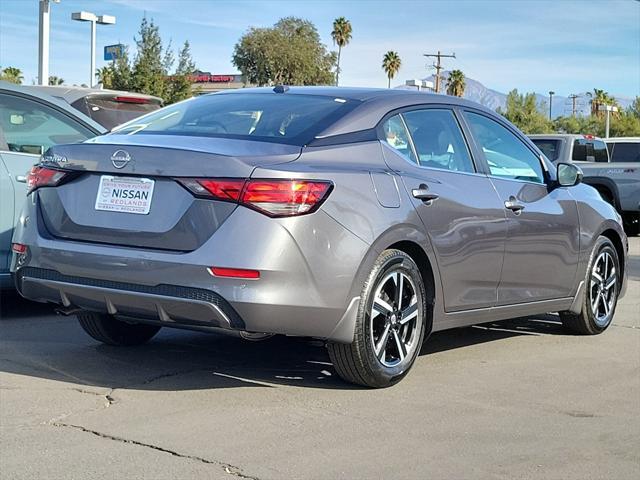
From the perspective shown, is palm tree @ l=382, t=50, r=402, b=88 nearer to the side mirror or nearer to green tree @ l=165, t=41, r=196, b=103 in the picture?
green tree @ l=165, t=41, r=196, b=103

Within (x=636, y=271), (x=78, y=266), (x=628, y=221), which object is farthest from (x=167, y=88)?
(x=78, y=266)

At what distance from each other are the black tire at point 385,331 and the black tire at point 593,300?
2.07 m

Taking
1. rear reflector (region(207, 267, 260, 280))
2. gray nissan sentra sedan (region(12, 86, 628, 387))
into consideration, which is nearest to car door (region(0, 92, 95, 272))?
gray nissan sentra sedan (region(12, 86, 628, 387))

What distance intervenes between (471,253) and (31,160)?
3.32 metres

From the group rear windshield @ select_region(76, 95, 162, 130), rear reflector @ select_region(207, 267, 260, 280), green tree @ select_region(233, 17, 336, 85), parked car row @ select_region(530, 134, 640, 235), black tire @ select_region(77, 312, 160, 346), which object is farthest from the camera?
green tree @ select_region(233, 17, 336, 85)

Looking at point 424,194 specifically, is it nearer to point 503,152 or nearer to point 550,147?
point 503,152

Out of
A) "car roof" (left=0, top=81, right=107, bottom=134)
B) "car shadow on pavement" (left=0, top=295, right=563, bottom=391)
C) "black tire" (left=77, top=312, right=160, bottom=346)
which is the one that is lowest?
"car shadow on pavement" (left=0, top=295, right=563, bottom=391)

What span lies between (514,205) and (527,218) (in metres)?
0.17

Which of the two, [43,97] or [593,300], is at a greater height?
[43,97]

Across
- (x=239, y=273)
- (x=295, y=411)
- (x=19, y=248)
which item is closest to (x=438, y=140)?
(x=239, y=273)

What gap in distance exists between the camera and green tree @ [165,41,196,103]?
34344mm

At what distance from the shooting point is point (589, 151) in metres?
18.0

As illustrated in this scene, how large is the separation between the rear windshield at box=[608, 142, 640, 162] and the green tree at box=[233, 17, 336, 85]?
4919cm

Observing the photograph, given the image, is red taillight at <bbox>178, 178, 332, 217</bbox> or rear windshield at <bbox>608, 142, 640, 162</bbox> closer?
red taillight at <bbox>178, 178, 332, 217</bbox>
